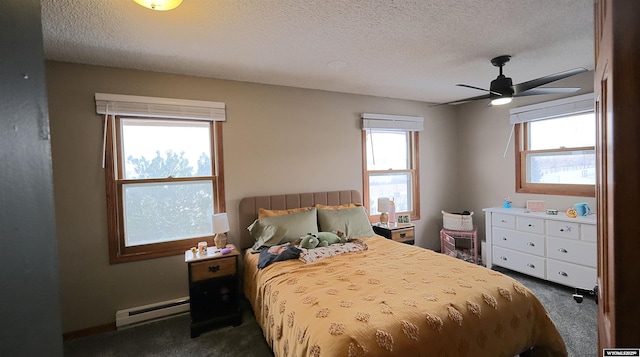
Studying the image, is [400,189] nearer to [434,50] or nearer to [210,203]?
[434,50]

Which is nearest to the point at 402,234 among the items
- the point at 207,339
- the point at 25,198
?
the point at 207,339

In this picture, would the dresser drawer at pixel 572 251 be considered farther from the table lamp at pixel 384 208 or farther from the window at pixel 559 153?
the table lamp at pixel 384 208

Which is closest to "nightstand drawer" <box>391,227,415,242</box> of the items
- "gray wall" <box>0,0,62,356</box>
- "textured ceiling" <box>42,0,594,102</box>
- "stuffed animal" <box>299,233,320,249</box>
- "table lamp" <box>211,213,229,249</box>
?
"stuffed animal" <box>299,233,320,249</box>

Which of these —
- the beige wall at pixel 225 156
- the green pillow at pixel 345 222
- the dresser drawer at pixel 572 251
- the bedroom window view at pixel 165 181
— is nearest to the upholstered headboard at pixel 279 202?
the beige wall at pixel 225 156

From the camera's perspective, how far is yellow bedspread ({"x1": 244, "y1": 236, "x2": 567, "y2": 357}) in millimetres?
1417

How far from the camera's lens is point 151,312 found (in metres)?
2.68

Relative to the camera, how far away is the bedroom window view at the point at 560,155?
3262mm

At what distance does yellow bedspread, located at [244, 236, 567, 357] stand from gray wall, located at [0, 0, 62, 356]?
3.97ft

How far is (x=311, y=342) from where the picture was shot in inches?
56.2

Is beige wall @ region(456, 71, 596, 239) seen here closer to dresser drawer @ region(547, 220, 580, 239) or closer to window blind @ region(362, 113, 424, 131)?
dresser drawer @ region(547, 220, 580, 239)

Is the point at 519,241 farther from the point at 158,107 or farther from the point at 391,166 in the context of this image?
the point at 158,107

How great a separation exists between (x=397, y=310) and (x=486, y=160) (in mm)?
3664

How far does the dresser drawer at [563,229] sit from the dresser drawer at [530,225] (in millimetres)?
81

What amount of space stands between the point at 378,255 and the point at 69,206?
287 cm
